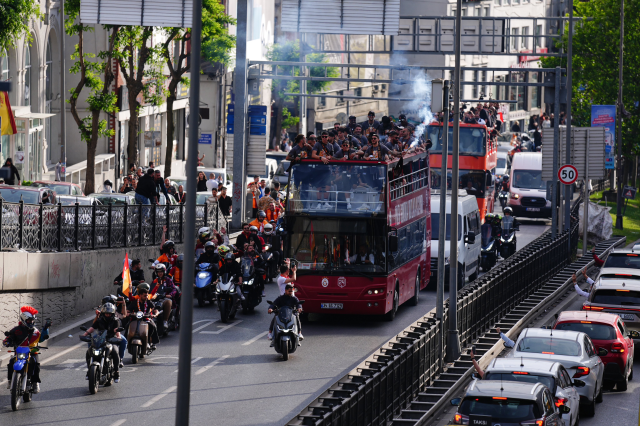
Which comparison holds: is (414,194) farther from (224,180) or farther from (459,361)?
(224,180)

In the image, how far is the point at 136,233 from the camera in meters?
27.7

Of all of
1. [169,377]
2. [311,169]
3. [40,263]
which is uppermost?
[311,169]

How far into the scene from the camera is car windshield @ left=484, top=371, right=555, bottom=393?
15391 mm

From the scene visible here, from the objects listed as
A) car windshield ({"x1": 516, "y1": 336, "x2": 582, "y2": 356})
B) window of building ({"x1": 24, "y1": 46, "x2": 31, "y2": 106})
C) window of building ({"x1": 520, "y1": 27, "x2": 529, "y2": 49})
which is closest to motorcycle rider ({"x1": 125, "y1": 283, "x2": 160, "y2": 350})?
car windshield ({"x1": 516, "y1": 336, "x2": 582, "y2": 356})

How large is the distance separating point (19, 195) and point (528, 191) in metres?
28.6

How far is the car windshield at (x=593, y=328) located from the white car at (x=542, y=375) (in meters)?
3.44

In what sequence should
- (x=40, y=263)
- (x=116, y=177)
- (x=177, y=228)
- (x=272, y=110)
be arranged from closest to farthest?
(x=40, y=263) < (x=177, y=228) < (x=116, y=177) < (x=272, y=110)

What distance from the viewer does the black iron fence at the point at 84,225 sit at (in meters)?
22.1

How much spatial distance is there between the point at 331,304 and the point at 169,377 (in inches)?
211

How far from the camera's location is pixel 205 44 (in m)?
52.3

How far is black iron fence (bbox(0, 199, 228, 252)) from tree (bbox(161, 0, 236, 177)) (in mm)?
15156

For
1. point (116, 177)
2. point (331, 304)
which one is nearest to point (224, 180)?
point (116, 177)

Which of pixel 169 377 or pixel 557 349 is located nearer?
pixel 557 349

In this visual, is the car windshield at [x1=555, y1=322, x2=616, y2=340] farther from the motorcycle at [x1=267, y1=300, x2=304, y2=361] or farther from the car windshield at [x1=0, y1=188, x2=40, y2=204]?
the car windshield at [x1=0, y1=188, x2=40, y2=204]
